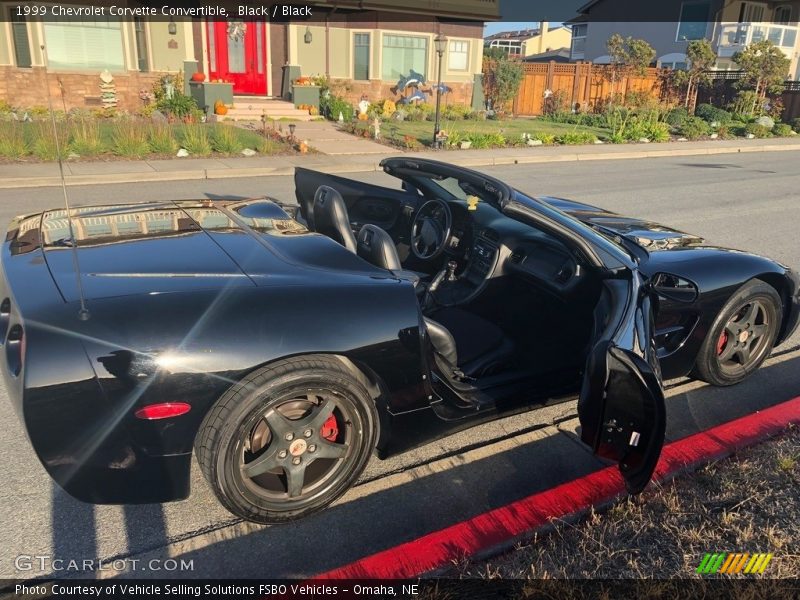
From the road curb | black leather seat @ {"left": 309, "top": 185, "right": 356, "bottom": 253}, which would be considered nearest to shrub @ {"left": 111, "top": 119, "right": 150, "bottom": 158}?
the road curb

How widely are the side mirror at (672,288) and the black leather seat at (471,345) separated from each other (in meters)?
0.91


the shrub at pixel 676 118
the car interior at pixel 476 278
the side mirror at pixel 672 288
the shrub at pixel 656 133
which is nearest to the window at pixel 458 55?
the shrub at pixel 656 133

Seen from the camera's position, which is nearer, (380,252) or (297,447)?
(297,447)

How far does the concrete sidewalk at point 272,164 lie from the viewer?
36.6 ft

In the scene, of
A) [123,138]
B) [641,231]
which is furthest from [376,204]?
[123,138]

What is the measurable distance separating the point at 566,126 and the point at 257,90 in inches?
435

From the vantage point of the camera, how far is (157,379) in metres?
2.34

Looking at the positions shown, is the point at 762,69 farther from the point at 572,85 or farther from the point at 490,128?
the point at 490,128

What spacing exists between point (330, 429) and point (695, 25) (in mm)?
44189

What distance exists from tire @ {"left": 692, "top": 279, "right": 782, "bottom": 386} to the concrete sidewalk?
9869 millimetres

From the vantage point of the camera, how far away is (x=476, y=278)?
4.38 metres

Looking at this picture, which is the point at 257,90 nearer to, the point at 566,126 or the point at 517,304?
the point at 566,126

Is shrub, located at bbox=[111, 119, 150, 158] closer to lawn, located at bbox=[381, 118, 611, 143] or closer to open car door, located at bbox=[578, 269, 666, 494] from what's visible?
lawn, located at bbox=[381, 118, 611, 143]

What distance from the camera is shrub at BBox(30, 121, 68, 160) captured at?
12.3 m
